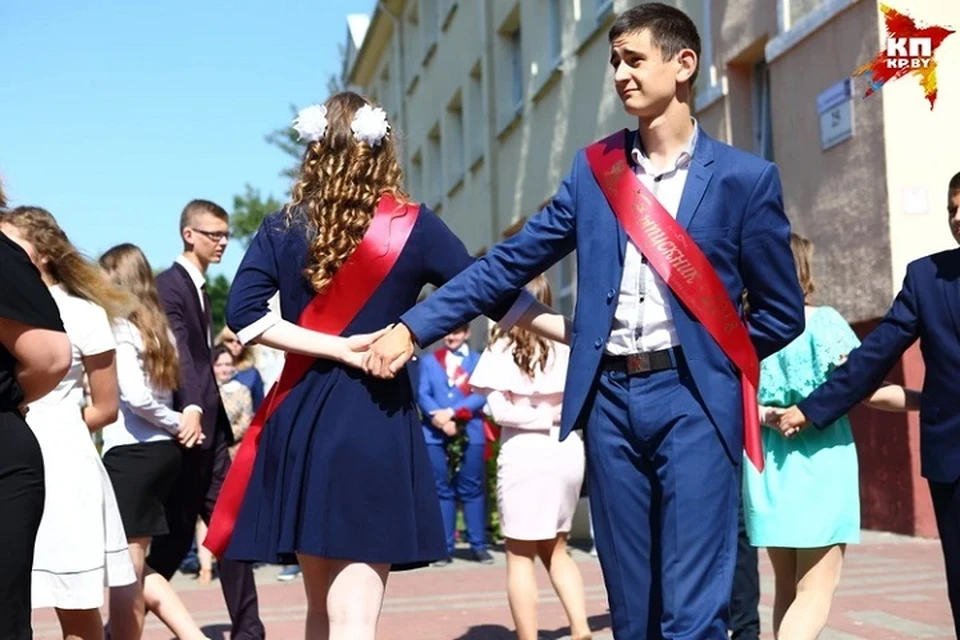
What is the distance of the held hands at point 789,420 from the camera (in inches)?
237

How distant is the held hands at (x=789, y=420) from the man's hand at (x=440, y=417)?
7.31m

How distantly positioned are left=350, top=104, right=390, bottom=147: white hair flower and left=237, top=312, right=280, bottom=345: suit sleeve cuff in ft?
1.99

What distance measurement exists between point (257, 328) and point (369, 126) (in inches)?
27.8

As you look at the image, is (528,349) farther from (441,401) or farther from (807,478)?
(441,401)

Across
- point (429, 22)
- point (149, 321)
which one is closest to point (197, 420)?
point (149, 321)

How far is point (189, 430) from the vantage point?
7.32m

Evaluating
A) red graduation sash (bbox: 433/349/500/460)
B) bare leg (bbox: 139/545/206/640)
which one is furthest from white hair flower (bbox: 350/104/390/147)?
red graduation sash (bbox: 433/349/500/460)

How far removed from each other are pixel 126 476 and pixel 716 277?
360cm

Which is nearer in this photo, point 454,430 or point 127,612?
point 127,612

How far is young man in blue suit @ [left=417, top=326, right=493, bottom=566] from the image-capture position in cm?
1341

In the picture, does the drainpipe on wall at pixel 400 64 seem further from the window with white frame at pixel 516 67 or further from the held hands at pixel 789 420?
the held hands at pixel 789 420

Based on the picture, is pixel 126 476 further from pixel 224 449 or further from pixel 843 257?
pixel 843 257

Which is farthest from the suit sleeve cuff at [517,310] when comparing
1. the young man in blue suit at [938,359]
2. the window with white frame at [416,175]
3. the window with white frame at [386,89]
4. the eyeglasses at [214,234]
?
the window with white frame at [386,89]

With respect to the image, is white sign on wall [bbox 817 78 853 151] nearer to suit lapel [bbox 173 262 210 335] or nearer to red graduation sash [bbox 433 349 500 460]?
red graduation sash [bbox 433 349 500 460]
